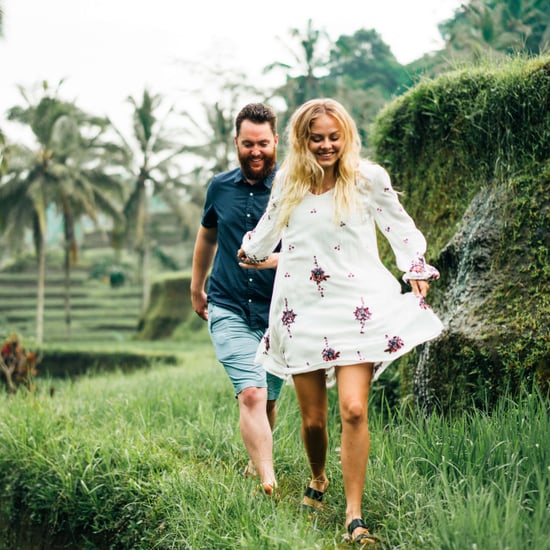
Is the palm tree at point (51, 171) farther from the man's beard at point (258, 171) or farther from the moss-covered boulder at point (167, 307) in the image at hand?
the man's beard at point (258, 171)

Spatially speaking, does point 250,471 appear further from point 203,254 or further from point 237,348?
point 203,254

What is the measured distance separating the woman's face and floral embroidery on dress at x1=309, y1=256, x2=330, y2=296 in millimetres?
441

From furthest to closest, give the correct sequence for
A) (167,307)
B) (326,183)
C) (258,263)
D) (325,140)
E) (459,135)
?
(167,307) < (459,135) < (258,263) < (326,183) < (325,140)

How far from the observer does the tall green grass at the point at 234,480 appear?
2.92 meters

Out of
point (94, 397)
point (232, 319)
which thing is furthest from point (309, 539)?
point (94, 397)

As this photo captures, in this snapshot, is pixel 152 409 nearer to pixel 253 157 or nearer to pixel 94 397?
pixel 94 397

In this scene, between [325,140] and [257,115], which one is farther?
→ [257,115]

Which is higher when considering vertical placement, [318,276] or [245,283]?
[318,276]

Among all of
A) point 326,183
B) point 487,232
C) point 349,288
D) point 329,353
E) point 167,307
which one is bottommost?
point 167,307

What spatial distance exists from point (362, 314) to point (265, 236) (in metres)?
0.68

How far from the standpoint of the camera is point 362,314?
3.30 m

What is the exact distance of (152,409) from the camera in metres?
6.46

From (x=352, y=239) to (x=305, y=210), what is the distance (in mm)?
253

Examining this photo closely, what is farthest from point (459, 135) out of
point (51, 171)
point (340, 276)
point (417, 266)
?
point (51, 171)
